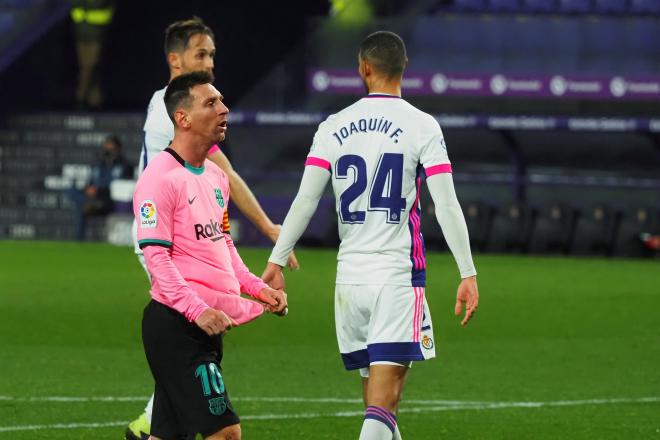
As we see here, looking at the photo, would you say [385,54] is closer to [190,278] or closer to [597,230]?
[190,278]

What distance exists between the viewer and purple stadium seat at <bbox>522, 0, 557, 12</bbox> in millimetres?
30531

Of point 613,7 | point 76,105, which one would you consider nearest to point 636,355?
point 613,7

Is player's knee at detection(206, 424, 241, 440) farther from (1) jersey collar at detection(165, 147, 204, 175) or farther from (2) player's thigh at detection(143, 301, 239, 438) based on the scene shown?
(1) jersey collar at detection(165, 147, 204, 175)

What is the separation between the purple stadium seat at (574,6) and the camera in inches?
1196

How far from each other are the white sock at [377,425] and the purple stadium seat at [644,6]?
24225 mm

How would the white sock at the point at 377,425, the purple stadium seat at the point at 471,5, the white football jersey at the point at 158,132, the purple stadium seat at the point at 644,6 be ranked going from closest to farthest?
the white sock at the point at 377,425 < the white football jersey at the point at 158,132 < the purple stadium seat at the point at 644,6 < the purple stadium seat at the point at 471,5

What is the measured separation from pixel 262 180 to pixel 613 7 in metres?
7.31

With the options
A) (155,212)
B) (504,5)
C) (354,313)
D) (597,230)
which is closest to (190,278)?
(155,212)

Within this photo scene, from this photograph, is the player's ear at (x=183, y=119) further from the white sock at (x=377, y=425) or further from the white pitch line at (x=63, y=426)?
the white pitch line at (x=63, y=426)

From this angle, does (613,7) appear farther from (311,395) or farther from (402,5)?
(311,395)

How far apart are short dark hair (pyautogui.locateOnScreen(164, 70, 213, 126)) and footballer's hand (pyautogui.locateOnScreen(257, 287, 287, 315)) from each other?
79 cm

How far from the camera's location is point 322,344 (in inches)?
576

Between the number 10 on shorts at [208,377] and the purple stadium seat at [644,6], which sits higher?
the purple stadium seat at [644,6]

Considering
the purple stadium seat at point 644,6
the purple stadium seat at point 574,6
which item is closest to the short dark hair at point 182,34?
the purple stadium seat at point 574,6
